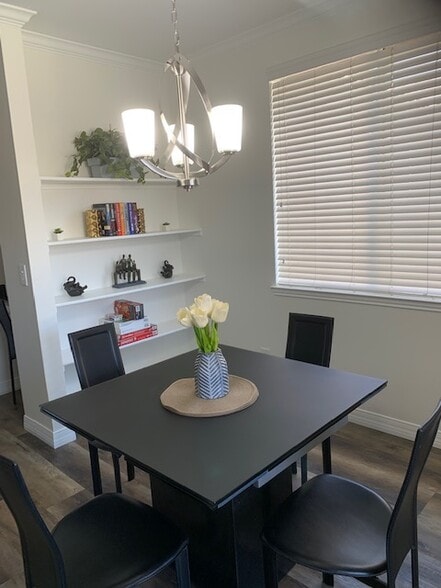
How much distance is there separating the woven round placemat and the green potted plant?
1.90 meters

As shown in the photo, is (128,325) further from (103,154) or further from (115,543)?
(115,543)

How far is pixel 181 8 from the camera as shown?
2.78 meters

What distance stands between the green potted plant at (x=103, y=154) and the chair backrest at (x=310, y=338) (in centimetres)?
173

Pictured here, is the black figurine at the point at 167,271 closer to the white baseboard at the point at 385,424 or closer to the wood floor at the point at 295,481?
the wood floor at the point at 295,481

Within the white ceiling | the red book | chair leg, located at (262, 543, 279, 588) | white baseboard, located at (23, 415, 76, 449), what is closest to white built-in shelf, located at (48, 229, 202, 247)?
the red book

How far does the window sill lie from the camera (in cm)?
271

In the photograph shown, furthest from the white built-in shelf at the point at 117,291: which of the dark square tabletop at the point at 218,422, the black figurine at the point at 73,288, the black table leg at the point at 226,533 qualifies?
the black table leg at the point at 226,533

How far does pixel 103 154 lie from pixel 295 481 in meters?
2.54

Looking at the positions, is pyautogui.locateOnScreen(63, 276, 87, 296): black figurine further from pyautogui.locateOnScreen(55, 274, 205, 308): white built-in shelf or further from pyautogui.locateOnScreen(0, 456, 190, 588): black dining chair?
pyautogui.locateOnScreen(0, 456, 190, 588): black dining chair

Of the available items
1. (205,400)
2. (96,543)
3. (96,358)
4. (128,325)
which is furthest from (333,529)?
(128,325)

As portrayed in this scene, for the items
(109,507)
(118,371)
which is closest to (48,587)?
(109,507)

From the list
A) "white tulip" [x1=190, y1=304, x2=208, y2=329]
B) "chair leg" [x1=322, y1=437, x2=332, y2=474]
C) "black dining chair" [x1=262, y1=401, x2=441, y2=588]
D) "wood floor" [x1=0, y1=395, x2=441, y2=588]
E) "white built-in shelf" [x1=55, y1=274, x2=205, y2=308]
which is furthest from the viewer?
"white built-in shelf" [x1=55, y1=274, x2=205, y2=308]

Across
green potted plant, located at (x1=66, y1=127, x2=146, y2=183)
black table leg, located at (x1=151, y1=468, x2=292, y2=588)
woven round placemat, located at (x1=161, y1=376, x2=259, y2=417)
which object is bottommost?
black table leg, located at (x1=151, y1=468, x2=292, y2=588)

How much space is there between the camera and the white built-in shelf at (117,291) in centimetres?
317
